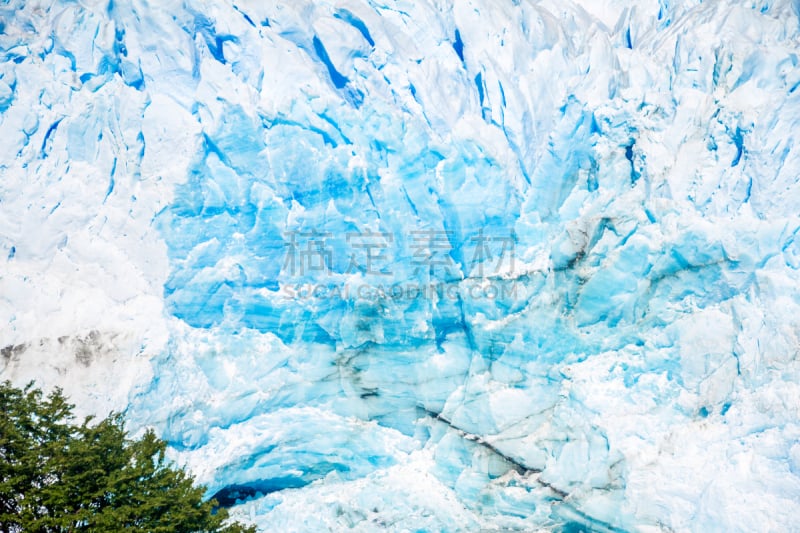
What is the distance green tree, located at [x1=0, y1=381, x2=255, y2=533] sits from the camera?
594cm

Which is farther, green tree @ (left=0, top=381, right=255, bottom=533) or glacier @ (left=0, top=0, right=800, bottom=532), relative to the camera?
glacier @ (left=0, top=0, right=800, bottom=532)

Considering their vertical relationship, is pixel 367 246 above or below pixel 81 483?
above

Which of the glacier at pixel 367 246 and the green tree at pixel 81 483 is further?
the glacier at pixel 367 246

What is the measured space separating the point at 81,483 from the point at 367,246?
4.36 m

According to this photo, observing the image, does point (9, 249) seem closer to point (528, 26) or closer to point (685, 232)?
point (528, 26)

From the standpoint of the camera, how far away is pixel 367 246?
9.04 meters

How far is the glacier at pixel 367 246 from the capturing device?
27.7ft

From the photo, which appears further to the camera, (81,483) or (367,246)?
(367,246)

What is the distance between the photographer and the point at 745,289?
320 inches

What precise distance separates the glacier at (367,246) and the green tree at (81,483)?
5.21 feet

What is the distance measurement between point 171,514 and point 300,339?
314cm

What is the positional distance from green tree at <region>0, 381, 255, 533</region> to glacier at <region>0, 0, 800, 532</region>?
159 cm

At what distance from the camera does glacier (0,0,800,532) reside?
332 inches

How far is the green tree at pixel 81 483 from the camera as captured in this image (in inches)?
234
